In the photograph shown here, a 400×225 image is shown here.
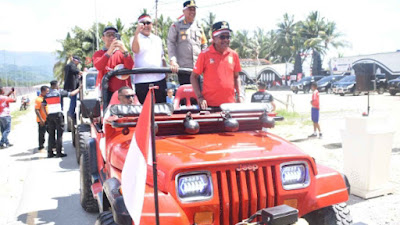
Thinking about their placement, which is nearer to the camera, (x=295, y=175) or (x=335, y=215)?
(x=295, y=175)

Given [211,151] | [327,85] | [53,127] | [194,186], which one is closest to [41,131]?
[53,127]

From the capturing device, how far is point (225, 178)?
262 cm

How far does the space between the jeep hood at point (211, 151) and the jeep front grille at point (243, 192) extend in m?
0.09

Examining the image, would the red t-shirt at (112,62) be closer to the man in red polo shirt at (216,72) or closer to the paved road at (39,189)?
the man in red polo shirt at (216,72)

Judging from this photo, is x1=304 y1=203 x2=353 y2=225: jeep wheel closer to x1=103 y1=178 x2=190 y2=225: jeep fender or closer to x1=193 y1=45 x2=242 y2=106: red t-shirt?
x1=103 y1=178 x2=190 y2=225: jeep fender

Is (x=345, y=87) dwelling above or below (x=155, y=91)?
above

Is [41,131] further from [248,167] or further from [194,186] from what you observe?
[248,167]

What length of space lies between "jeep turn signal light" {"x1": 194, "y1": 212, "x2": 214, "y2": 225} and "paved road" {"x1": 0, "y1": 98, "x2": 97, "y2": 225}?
2789 millimetres

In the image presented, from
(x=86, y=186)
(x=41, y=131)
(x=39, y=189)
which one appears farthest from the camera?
(x=41, y=131)

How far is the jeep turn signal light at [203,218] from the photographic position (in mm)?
2541

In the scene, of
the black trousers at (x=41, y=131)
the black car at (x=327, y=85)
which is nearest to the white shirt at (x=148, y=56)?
the black trousers at (x=41, y=131)

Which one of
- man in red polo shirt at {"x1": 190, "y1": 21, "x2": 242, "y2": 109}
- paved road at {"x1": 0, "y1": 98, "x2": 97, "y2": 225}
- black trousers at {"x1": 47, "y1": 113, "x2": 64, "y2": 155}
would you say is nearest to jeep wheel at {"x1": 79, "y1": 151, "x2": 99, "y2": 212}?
paved road at {"x1": 0, "y1": 98, "x2": 97, "y2": 225}

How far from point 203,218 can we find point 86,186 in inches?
107

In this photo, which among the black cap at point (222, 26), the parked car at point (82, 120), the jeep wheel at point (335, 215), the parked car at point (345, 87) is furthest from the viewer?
the parked car at point (345, 87)
